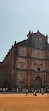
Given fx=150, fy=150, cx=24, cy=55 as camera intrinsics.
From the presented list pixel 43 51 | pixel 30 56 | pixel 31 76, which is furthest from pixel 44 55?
pixel 31 76

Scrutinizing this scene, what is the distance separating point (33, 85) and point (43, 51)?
10653 mm

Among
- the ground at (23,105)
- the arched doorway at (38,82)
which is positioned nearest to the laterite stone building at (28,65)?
the arched doorway at (38,82)

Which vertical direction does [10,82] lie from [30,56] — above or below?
below

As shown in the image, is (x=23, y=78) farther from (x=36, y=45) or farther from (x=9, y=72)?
(x=36, y=45)

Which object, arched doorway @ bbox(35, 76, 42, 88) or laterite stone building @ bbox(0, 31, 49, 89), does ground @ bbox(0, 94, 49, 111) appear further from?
arched doorway @ bbox(35, 76, 42, 88)

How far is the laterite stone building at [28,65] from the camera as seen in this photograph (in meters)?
39.1

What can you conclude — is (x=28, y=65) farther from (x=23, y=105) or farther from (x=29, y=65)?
(x=23, y=105)

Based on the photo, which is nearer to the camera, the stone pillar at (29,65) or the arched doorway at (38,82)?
the stone pillar at (29,65)

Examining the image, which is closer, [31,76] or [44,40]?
[31,76]

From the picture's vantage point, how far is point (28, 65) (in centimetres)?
4159

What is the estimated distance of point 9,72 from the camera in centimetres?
3922

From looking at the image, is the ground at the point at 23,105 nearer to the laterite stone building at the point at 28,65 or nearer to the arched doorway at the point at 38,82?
the laterite stone building at the point at 28,65

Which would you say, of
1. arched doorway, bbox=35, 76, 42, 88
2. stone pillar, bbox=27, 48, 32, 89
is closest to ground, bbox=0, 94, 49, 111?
stone pillar, bbox=27, 48, 32, 89

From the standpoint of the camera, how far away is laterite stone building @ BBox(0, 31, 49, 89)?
39.1 meters
